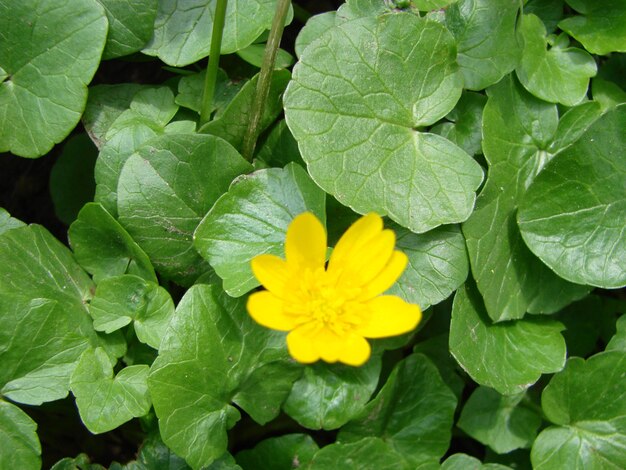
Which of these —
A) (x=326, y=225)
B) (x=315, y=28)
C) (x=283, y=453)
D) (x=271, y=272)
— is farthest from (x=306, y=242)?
(x=315, y=28)

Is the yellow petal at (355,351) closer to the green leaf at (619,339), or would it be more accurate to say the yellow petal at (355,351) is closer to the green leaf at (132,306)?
the green leaf at (132,306)

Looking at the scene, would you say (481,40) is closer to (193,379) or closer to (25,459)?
(193,379)

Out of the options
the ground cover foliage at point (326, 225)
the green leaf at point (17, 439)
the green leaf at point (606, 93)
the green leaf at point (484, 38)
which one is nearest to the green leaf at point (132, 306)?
the ground cover foliage at point (326, 225)

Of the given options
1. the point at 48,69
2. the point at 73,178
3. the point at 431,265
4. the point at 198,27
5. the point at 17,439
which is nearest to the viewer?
the point at 17,439

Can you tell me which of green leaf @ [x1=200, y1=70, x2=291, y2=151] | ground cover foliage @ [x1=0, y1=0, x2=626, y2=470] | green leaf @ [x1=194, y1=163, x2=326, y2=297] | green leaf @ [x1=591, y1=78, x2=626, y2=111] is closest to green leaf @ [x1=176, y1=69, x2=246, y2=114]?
ground cover foliage @ [x1=0, y1=0, x2=626, y2=470]

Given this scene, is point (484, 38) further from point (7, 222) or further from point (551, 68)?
point (7, 222)

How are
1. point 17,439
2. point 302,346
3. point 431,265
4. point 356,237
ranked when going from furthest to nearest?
point 431,265, point 17,439, point 356,237, point 302,346

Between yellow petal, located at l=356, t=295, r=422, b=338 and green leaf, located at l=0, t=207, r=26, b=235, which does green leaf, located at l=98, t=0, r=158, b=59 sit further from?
yellow petal, located at l=356, t=295, r=422, b=338
